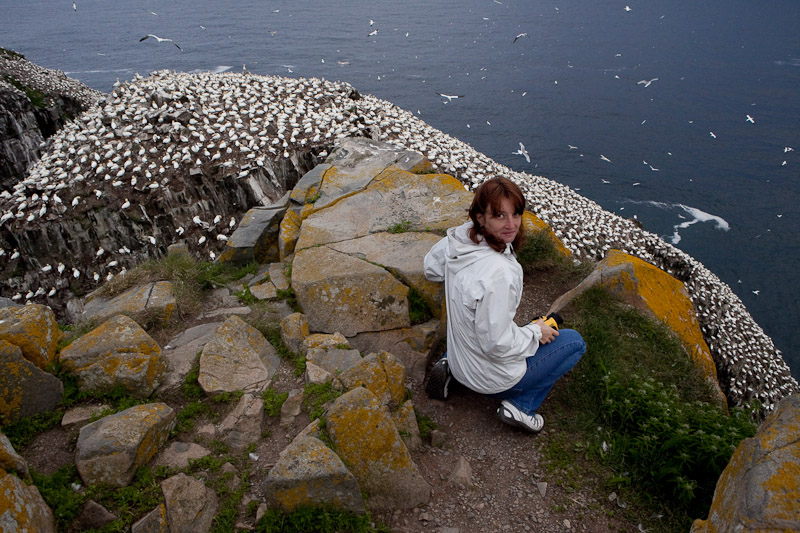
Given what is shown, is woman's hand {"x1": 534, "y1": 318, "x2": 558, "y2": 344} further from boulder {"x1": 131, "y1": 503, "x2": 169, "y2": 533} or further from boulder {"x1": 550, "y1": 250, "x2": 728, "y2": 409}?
boulder {"x1": 131, "y1": 503, "x2": 169, "y2": 533}

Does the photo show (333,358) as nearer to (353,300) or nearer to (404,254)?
(353,300)

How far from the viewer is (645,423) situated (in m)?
5.04

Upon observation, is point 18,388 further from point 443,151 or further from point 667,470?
point 443,151

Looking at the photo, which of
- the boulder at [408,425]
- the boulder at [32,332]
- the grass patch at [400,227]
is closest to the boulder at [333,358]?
the boulder at [408,425]

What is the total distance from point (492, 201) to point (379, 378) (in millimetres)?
2116

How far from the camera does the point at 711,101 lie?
167ft

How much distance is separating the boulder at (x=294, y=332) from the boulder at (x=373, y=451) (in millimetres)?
1688

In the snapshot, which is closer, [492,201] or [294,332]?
[492,201]

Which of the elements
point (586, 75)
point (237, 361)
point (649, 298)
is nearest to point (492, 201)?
point (237, 361)

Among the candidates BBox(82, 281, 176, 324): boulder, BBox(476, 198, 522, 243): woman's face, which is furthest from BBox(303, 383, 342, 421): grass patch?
BBox(82, 281, 176, 324): boulder

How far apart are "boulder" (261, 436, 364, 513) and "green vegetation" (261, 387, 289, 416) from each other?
1.14 m

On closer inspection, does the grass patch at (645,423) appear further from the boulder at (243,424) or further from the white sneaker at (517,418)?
the boulder at (243,424)

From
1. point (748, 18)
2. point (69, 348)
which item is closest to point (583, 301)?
point (69, 348)

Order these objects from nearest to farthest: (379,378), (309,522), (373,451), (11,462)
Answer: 1. (11,462)
2. (309,522)
3. (373,451)
4. (379,378)
